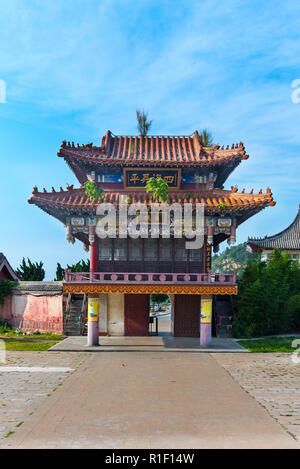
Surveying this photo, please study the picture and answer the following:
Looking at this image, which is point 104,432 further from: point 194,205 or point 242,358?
point 194,205

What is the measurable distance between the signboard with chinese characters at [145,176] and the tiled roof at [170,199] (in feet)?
1.42

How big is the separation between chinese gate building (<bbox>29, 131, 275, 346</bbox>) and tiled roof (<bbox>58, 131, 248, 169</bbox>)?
6 centimetres

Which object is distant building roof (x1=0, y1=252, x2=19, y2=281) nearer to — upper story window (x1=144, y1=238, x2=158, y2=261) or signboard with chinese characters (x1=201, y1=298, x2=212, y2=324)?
upper story window (x1=144, y1=238, x2=158, y2=261)

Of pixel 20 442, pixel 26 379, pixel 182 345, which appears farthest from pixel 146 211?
pixel 20 442

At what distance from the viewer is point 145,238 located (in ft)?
85.6

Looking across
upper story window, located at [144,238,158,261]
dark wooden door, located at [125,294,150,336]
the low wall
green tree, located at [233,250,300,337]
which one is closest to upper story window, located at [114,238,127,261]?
upper story window, located at [144,238,158,261]

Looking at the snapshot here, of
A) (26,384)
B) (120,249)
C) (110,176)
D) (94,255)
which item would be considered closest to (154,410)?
(26,384)

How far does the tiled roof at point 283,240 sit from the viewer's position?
4182 cm

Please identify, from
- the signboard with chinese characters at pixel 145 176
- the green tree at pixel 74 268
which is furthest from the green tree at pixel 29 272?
A: the signboard with chinese characters at pixel 145 176

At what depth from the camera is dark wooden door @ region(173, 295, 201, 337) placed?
2681cm

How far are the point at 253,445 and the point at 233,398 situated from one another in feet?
14.4

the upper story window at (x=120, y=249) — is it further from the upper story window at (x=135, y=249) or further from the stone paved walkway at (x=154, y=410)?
the stone paved walkway at (x=154, y=410)

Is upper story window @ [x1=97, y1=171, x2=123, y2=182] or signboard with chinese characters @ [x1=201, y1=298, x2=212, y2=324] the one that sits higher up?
upper story window @ [x1=97, y1=171, x2=123, y2=182]

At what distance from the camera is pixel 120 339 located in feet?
83.7
